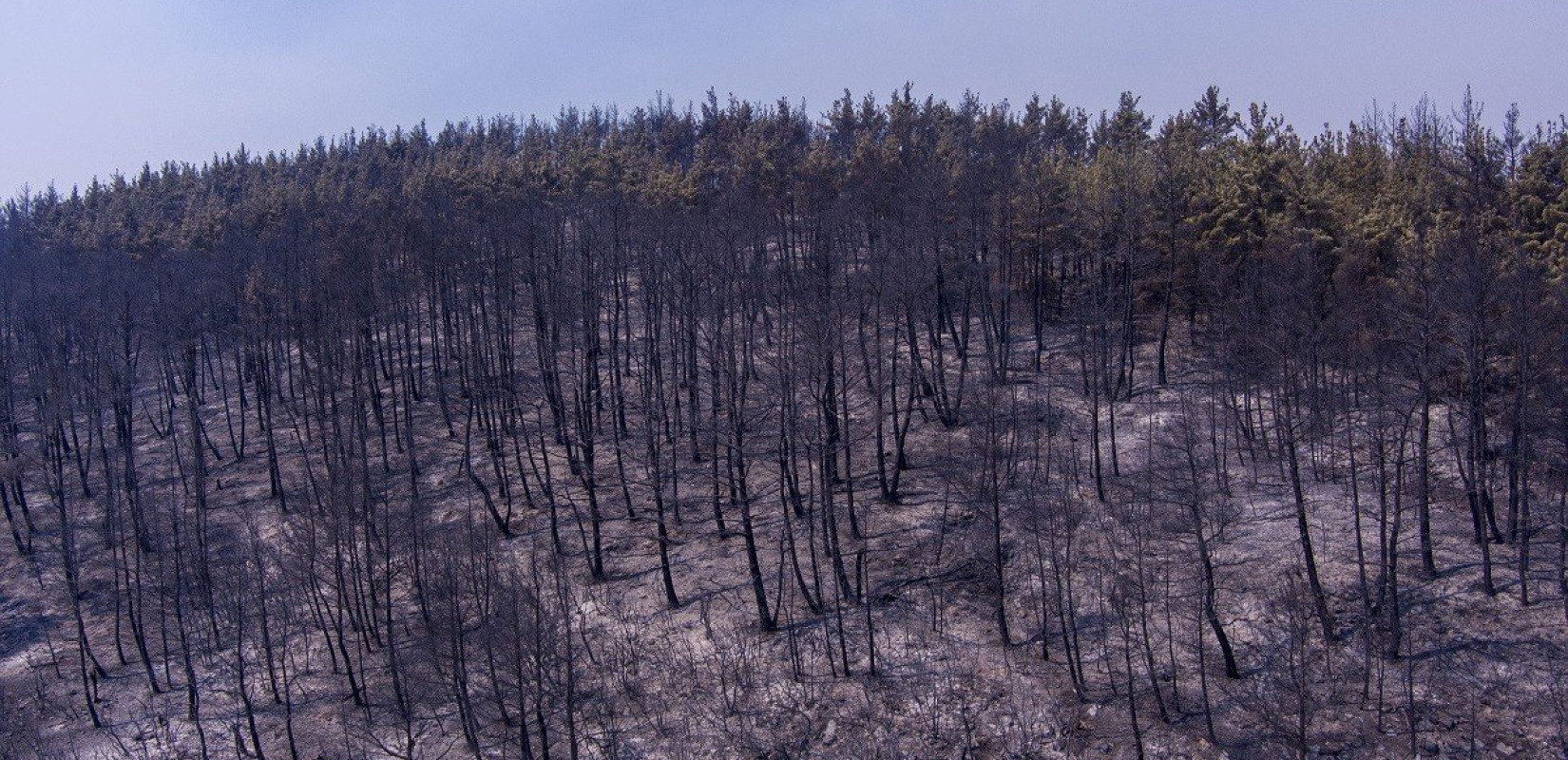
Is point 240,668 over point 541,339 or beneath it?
beneath

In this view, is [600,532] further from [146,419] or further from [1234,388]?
[146,419]

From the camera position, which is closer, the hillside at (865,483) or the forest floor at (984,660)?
the forest floor at (984,660)

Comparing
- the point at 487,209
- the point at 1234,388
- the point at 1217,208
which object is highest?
the point at 487,209

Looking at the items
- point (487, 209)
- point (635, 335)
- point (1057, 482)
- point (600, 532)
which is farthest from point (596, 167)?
point (1057, 482)

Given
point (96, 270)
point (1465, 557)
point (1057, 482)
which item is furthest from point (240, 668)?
point (96, 270)

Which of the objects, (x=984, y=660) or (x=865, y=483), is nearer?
(x=984, y=660)

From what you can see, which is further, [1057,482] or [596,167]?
[596,167]

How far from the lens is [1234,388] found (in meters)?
43.2

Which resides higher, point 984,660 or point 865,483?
point 865,483

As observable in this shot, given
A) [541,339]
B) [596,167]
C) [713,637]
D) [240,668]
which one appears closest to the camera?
[240,668]

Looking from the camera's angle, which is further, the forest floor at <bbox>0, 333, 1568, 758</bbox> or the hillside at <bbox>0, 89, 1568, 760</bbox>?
the hillside at <bbox>0, 89, 1568, 760</bbox>

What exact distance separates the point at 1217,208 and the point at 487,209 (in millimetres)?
44382

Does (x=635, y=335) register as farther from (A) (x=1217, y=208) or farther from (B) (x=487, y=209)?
(A) (x=1217, y=208)

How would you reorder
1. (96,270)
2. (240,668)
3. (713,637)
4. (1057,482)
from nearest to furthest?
(240,668) < (713,637) < (1057,482) < (96,270)
